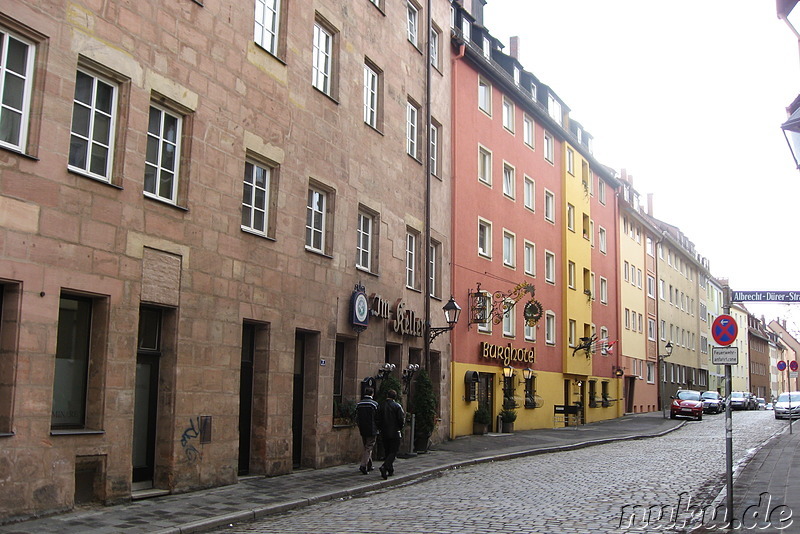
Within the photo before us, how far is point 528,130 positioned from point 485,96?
527 cm

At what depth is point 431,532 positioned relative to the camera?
10.4 metres

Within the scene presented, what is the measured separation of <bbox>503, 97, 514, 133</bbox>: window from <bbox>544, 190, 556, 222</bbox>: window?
4.94 meters

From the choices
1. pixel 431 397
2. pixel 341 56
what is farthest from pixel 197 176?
pixel 431 397

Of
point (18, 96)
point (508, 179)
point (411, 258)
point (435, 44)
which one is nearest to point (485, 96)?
point (508, 179)

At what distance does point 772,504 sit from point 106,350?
31.8ft

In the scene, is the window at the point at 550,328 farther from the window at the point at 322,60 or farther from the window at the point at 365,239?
the window at the point at 322,60

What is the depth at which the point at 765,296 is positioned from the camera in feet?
38.7

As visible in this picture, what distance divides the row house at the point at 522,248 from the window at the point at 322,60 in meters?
9.17

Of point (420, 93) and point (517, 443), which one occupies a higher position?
point (420, 93)

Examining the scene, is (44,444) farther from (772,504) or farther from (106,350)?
(772,504)

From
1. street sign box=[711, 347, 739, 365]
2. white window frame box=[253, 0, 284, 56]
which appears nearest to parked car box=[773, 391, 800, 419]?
street sign box=[711, 347, 739, 365]

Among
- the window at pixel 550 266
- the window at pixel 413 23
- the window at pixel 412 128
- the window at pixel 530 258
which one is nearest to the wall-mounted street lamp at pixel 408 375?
the window at pixel 412 128

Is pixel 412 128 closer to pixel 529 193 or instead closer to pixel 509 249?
pixel 509 249

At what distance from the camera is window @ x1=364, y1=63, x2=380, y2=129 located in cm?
2144
